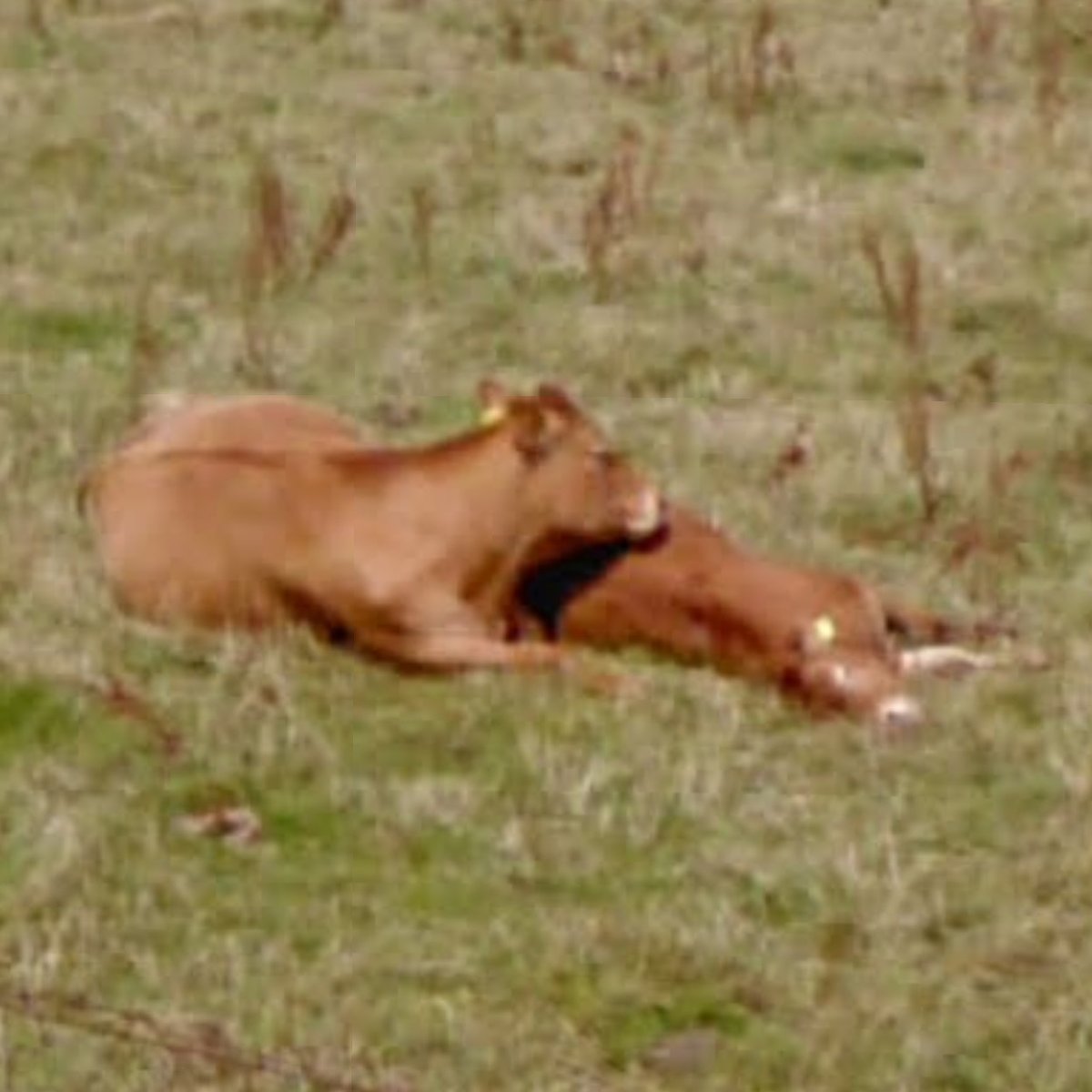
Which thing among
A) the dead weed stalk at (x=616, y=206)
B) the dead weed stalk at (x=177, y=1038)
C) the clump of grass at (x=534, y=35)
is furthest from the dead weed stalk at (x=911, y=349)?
the dead weed stalk at (x=177, y=1038)

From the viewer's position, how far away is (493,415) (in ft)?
28.5

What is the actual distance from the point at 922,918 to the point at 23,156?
6.52m

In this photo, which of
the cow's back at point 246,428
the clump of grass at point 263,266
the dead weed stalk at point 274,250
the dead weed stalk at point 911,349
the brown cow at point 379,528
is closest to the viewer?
the brown cow at point 379,528

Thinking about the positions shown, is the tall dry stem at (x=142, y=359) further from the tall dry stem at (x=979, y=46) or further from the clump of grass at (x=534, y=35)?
the tall dry stem at (x=979, y=46)

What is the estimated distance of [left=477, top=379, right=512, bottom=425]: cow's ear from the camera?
8617 millimetres

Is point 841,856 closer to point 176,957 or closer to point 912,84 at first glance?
point 176,957

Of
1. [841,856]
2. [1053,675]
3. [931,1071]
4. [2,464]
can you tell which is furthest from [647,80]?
[931,1071]

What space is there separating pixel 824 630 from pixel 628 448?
6.19ft

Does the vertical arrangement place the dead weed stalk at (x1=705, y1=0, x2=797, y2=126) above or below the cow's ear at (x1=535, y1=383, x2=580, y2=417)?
below

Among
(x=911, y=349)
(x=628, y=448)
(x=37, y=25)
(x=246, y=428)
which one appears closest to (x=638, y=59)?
(x=37, y=25)

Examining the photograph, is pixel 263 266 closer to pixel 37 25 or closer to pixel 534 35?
pixel 37 25

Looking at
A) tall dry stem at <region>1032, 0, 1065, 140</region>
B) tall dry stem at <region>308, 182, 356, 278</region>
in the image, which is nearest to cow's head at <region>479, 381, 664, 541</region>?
tall dry stem at <region>308, 182, 356, 278</region>

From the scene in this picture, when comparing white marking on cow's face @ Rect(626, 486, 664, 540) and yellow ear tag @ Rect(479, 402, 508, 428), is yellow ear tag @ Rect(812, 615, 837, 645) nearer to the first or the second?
white marking on cow's face @ Rect(626, 486, 664, 540)

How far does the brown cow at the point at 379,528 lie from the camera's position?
8.34m
